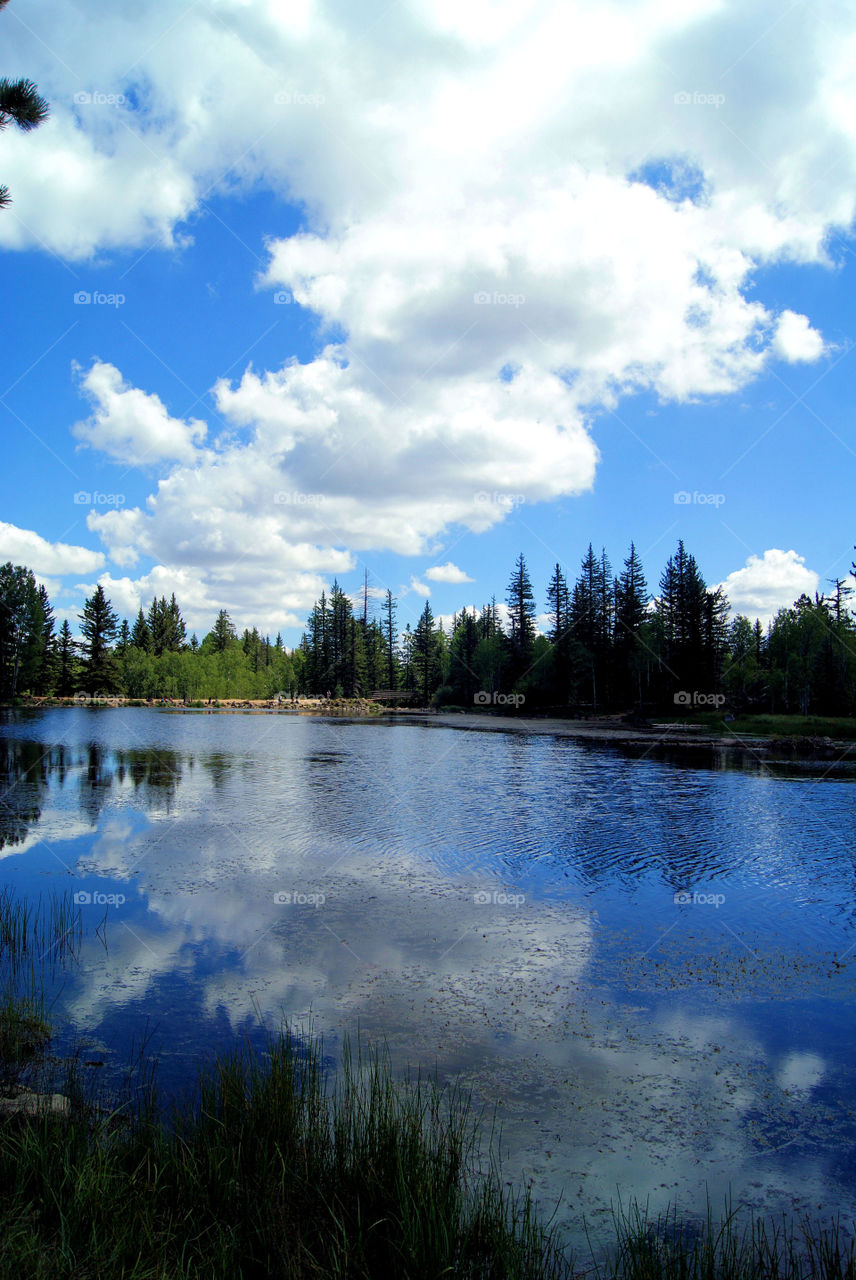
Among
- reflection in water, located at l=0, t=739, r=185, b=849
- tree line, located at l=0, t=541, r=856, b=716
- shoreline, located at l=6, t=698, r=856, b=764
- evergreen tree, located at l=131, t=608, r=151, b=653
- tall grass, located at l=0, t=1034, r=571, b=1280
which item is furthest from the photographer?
evergreen tree, located at l=131, t=608, r=151, b=653

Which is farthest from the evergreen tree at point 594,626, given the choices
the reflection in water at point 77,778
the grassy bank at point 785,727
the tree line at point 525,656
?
the reflection in water at point 77,778

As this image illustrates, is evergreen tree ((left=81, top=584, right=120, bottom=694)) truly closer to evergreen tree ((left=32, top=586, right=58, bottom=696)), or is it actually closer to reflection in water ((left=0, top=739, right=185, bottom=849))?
evergreen tree ((left=32, top=586, right=58, bottom=696))

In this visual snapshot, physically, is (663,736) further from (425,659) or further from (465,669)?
(425,659)

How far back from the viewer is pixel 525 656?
12012 cm

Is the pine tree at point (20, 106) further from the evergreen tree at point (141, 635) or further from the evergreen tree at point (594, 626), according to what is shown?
the evergreen tree at point (141, 635)

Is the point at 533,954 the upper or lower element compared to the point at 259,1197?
lower

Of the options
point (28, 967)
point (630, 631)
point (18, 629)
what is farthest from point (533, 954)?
point (18, 629)

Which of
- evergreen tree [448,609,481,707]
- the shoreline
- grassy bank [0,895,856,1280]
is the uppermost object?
evergreen tree [448,609,481,707]

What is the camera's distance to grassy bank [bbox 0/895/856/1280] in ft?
17.4

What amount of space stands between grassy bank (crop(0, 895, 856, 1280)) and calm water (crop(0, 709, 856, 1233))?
787mm

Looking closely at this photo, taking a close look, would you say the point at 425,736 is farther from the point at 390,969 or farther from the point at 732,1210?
the point at 732,1210

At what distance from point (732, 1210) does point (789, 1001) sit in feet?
18.9

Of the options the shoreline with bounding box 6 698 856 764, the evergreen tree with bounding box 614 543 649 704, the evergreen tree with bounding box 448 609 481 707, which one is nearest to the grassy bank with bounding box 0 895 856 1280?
the shoreline with bounding box 6 698 856 764

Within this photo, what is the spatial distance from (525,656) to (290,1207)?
115 meters
